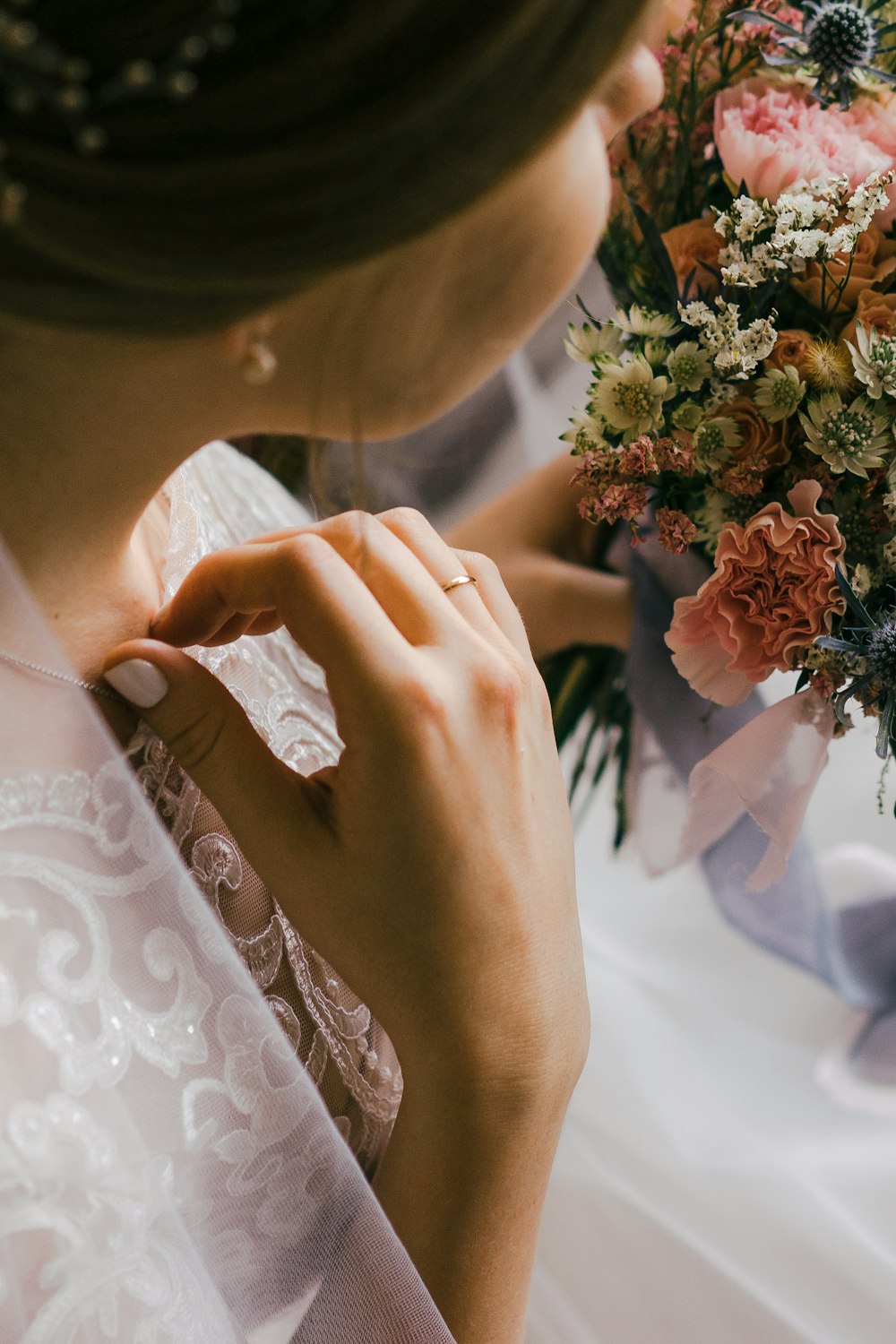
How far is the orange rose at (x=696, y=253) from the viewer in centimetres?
102

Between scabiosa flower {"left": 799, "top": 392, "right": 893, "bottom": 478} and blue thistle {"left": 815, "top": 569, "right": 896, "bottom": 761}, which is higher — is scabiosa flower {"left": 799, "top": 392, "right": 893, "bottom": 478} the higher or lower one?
the higher one

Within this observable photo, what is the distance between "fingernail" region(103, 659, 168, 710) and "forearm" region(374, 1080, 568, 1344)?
14.6 inches

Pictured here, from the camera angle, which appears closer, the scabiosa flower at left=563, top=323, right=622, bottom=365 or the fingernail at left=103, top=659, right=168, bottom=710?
the fingernail at left=103, top=659, right=168, bottom=710

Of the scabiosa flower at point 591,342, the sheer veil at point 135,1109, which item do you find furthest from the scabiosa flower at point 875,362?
the sheer veil at point 135,1109

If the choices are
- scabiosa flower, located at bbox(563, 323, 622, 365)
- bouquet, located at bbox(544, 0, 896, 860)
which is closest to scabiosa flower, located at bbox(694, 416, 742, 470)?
bouquet, located at bbox(544, 0, 896, 860)

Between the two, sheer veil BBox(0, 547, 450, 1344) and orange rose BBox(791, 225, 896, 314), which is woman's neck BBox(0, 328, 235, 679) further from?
orange rose BBox(791, 225, 896, 314)

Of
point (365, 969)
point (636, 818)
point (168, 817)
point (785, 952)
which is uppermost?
point (168, 817)

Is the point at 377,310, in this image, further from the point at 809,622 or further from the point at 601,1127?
the point at 601,1127

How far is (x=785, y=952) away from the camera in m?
1.43

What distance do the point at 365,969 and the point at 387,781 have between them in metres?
0.16

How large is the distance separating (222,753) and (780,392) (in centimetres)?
59

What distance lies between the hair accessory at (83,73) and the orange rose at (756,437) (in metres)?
0.63

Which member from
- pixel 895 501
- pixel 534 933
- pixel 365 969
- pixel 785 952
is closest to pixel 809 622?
pixel 895 501

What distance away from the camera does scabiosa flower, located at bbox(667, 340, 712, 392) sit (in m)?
0.99
